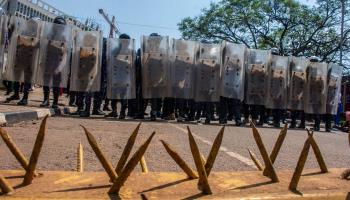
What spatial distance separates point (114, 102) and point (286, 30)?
26323mm

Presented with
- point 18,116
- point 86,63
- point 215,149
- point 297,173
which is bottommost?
point 18,116

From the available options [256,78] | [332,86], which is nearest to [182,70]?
[256,78]

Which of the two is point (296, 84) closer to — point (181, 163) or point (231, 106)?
point (231, 106)

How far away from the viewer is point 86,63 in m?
11.6

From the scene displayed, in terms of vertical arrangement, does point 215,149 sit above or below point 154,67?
below

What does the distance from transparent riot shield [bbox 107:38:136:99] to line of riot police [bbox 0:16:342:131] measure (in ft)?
0.08

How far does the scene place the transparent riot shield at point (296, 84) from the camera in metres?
13.6

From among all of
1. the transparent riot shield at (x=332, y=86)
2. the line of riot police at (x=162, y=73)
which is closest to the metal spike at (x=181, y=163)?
the line of riot police at (x=162, y=73)

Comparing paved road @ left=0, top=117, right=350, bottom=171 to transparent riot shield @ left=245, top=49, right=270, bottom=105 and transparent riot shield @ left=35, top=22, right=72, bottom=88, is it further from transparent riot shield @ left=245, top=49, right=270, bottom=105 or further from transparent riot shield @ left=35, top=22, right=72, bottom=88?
transparent riot shield @ left=245, top=49, right=270, bottom=105

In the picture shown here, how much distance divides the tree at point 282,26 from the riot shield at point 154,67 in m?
23.3

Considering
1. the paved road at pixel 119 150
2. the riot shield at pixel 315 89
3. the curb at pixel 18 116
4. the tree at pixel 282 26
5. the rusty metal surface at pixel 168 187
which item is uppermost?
the tree at pixel 282 26

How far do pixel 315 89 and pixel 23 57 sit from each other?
7979 mm

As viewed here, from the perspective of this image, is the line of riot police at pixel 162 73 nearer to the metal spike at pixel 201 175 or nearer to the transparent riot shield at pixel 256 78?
the transparent riot shield at pixel 256 78

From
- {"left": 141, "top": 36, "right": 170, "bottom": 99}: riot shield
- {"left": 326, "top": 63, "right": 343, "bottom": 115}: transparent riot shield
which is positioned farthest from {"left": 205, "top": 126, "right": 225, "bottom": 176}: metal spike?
{"left": 326, "top": 63, "right": 343, "bottom": 115}: transparent riot shield
